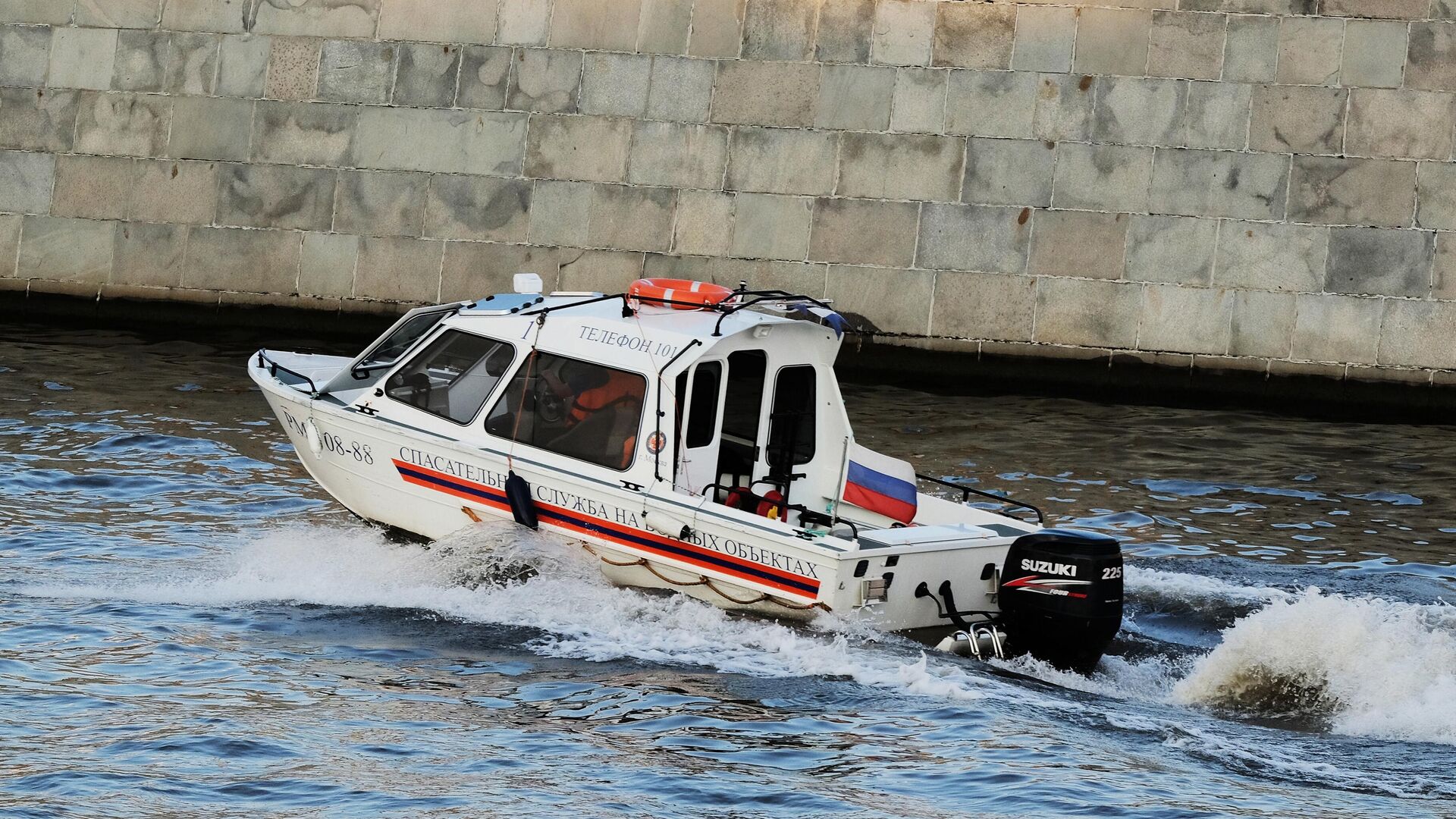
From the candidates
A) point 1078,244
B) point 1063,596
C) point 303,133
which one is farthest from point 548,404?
point 303,133

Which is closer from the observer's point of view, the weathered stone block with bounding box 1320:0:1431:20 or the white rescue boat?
the white rescue boat

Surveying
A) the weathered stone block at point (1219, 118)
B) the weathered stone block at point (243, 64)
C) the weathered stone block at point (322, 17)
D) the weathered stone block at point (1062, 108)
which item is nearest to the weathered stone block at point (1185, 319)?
the weathered stone block at point (1219, 118)

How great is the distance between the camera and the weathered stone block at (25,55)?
71.3ft

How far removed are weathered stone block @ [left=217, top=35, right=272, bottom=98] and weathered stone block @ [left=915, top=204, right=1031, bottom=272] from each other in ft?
27.1

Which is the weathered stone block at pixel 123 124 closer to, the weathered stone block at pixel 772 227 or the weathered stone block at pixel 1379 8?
the weathered stone block at pixel 772 227

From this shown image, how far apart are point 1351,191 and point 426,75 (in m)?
10.7

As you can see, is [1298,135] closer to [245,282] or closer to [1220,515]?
[1220,515]

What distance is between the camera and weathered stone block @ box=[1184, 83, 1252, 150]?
63.3 feet

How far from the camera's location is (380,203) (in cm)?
2084

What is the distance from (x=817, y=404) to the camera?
40.0 ft

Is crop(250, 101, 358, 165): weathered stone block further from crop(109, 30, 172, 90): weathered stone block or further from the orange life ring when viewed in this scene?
the orange life ring

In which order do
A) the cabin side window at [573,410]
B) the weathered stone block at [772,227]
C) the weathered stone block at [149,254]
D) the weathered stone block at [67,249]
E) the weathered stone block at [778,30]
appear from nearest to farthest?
the cabin side window at [573,410] < the weathered stone block at [772,227] < the weathered stone block at [778,30] < the weathered stone block at [149,254] < the weathered stone block at [67,249]

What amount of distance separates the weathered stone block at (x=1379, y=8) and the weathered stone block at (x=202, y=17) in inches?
504

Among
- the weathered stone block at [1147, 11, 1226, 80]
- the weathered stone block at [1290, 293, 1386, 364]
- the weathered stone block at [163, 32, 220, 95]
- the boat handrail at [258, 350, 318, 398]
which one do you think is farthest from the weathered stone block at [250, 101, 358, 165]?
the weathered stone block at [1290, 293, 1386, 364]
